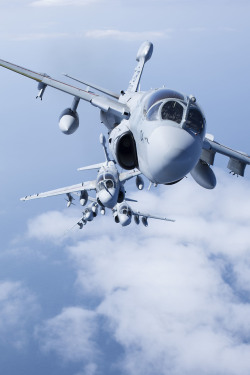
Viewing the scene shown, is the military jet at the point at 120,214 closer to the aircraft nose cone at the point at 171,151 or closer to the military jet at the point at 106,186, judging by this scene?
the military jet at the point at 106,186

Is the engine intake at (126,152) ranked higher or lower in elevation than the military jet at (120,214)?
higher

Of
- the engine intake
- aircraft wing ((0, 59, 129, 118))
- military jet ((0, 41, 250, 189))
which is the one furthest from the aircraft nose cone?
aircraft wing ((0, 59, 129, 118))

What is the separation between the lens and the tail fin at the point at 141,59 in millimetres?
27886

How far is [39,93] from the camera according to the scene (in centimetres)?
2245

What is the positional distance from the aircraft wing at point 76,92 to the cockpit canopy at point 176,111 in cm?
334

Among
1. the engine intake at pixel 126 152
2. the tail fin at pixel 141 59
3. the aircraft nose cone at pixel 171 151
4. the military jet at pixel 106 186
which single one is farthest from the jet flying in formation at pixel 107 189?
the aircraft nose cone at pixel 171 151

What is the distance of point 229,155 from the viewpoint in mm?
19438

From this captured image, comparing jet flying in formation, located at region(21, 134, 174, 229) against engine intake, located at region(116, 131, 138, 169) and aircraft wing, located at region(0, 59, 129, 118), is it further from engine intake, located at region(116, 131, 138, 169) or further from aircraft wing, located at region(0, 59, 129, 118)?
engine intake, located at region(116, 131, 138, 169)

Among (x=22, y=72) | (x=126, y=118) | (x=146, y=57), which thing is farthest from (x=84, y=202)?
(x=126, y=118)

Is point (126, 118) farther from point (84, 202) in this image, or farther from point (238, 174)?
point (84, 202)

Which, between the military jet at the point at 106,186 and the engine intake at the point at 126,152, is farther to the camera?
the military jet at the point at 106,186

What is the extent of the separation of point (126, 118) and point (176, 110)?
13.8ft

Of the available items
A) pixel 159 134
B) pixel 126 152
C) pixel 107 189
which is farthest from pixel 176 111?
pixel 107 189

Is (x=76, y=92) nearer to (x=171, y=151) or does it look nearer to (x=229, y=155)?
(x=229, y=155)
